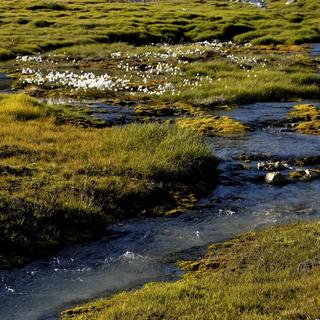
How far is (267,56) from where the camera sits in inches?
1876

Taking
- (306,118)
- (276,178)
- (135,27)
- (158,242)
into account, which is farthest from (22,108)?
(135,27)

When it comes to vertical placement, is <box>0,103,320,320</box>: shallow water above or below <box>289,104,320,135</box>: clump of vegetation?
above

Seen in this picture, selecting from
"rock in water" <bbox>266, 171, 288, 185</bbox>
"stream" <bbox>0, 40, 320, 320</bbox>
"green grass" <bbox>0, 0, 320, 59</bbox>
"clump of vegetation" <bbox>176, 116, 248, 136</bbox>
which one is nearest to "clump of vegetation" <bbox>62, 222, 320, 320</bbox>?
"stream" <bbox>0, 40, 320, 320</bbox>

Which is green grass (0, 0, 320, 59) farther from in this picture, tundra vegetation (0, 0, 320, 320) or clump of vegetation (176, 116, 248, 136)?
clump of vegetation (176, 116, 248, 136)

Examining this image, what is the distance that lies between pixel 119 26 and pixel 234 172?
180 ft

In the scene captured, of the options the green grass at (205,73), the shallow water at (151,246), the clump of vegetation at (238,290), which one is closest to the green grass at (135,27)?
the green grass at (205,73)

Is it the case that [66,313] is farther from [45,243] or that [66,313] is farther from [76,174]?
[76,174]

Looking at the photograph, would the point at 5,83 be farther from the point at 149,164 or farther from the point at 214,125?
the point at 149,164

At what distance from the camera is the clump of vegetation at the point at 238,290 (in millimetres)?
8617

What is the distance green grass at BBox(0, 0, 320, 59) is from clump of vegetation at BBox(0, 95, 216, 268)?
3373 cm

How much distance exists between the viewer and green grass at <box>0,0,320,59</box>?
199ft

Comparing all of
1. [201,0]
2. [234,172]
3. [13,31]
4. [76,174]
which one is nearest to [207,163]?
[234,172]

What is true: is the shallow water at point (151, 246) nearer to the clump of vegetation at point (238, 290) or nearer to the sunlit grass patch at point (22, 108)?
the clump of vegetation at point (238, 290)

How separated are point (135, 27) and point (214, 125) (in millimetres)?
47387
